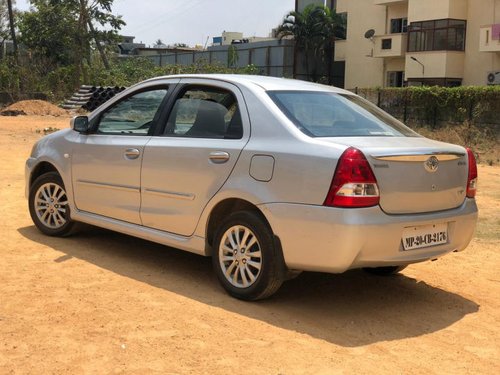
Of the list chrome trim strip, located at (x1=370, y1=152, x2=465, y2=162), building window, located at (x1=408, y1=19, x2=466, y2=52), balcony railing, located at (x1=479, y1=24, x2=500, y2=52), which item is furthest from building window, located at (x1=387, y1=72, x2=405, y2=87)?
chrome trim strip, located at (x1=370, y1=152, x2=465, y2=162)

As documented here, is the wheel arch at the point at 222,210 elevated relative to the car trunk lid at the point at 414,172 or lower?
lower

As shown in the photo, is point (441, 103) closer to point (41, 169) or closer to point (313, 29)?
point (41, 169)

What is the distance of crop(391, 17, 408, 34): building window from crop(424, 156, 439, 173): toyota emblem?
1404 inches

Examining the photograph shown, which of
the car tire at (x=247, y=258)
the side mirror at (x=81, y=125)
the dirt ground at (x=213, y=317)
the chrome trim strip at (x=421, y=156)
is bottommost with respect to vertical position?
the dirt ground at (x=213, y=317)

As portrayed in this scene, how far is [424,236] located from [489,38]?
29.4m

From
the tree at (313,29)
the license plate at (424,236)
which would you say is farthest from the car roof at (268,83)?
the tree at (313,29)

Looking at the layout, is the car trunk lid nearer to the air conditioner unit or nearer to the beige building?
the beige building

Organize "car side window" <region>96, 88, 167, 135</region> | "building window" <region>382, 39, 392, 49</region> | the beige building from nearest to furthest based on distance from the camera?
"car side window" <region>96, 88, 167, 135</region> → the beige building → "building window" <region>382, 39, 392, 49</region>

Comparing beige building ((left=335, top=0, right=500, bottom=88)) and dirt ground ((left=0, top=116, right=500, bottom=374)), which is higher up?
beige building ((left=335, top=0, right=500, bottom=88))

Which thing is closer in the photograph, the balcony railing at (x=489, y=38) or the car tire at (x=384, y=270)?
the car tire at (x=384, y=270)

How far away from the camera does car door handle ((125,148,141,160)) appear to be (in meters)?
5.77

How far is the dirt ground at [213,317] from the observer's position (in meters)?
3.92

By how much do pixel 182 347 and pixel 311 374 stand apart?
0.85 meters

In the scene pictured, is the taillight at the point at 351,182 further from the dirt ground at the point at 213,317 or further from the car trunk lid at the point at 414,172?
the dirt ground at the point at 213,317
